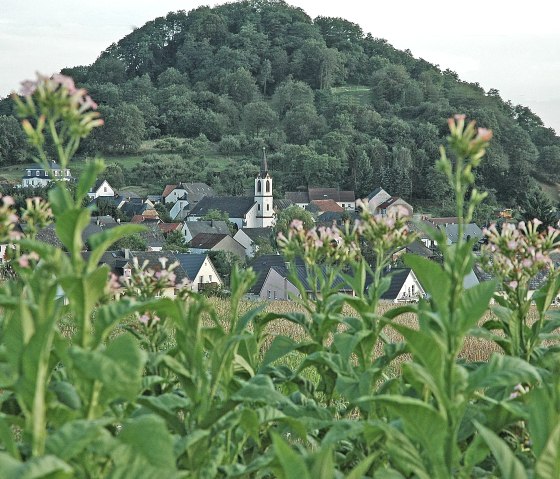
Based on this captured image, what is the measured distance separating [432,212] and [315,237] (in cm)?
10276

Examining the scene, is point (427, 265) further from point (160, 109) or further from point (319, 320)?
point (160, 109)

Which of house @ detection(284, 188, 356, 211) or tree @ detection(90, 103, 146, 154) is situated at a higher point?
Result: tree @ detection(90, 103, 146, 154)

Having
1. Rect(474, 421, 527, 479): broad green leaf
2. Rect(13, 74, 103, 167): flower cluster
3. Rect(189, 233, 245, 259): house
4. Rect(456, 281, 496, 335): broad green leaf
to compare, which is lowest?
Rect(189, 233, 245, 259): house

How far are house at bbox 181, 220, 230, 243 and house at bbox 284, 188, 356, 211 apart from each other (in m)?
22.5

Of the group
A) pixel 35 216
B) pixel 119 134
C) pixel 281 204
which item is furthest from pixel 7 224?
pixel 119 134

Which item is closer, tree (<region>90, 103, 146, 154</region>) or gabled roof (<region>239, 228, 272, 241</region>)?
gabled roof (<region>239, 228, 272, 241</region>)

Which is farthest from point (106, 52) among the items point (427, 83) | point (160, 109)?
point (427, 83)

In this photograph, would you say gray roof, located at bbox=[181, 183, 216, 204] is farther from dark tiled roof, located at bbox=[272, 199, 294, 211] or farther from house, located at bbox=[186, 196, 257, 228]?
dark tiled roof, located at bbox=[272, 199, 294, 211]

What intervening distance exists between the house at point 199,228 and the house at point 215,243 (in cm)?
416

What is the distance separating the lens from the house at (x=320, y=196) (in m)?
111

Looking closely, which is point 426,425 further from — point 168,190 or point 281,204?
point 168,190

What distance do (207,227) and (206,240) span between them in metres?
9.42

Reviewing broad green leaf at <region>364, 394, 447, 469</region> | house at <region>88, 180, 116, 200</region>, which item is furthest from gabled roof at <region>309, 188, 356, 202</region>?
broad green leaf at <region>364, 394, 447, 469</region>

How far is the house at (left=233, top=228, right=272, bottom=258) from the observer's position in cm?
7775
